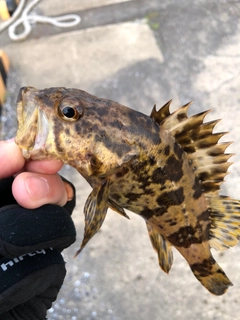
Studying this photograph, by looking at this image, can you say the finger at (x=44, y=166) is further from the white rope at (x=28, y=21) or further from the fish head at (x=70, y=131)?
the white rope at (x=28, y=21)

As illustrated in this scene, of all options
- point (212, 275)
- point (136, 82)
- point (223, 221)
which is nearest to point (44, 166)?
point (223, 221)

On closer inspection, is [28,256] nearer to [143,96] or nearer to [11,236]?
[11,236]

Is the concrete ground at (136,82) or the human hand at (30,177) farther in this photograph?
the concrete ground at (136,82)

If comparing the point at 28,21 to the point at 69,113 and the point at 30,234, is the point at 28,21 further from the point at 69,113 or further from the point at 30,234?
the point at 30,234

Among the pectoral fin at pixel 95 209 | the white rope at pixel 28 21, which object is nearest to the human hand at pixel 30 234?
the pectoral fin at pixel 95 209

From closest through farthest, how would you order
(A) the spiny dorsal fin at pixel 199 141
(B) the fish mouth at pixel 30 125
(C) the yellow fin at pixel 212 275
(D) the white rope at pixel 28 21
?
(B) the fish mouth at pixel 30 125 → (A) the spiny dorsal fin at pixel 199 141 → (C) the yellow fin at pixel 212 275 → (D) the white rope at pixel 28 21

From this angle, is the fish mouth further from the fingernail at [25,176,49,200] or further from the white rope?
the white rope
